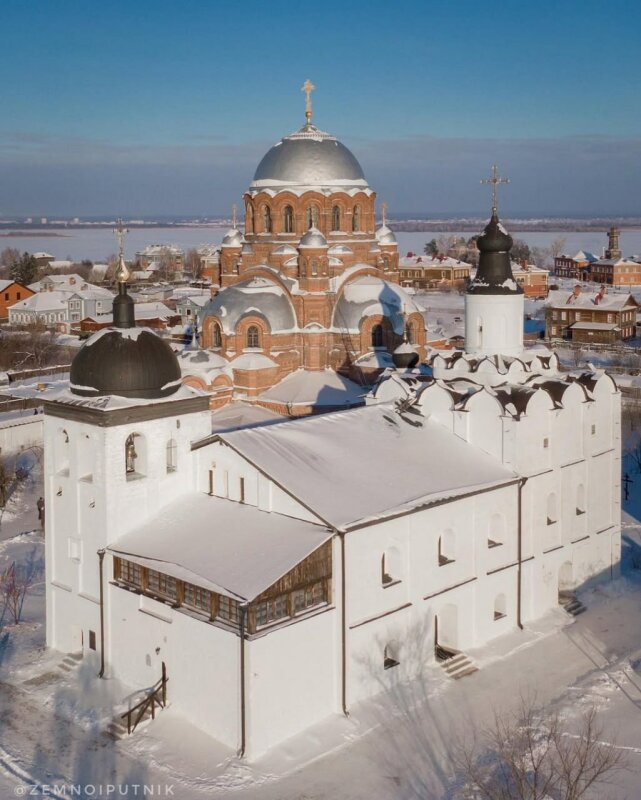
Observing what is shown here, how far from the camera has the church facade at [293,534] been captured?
521 inches

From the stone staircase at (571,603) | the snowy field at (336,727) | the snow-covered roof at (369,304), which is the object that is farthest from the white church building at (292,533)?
the snow-covered roof at (369,304)

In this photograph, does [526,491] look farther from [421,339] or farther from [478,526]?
[421,339]

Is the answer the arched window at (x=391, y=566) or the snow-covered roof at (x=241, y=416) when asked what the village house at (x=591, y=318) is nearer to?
the snow-covered roof at (x=241, y=416)

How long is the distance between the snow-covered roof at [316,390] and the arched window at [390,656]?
11.4m

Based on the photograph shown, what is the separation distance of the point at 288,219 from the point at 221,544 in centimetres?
1621

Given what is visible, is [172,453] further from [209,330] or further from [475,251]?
[475,251]

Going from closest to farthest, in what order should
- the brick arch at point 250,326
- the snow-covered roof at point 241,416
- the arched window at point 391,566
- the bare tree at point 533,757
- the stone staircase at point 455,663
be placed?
the bare tree at point 533,757 → the arched window at point 391,566 → the stone staircase at point 455,663 → the snow-covered roof at point 241,416 → the brick arch at point 250,326

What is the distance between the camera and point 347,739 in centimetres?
1309

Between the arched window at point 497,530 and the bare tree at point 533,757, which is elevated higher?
the arched window at point 497,530

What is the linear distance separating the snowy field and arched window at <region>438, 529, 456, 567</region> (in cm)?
157

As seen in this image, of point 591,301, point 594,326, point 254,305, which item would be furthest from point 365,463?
point 591,301

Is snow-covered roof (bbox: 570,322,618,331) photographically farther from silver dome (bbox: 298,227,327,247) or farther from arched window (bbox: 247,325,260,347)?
arched window (bbox: 247,325,260,347)

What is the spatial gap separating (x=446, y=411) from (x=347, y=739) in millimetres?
6534

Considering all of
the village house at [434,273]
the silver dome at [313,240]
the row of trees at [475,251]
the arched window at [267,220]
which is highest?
the row of trees at [475,251]
